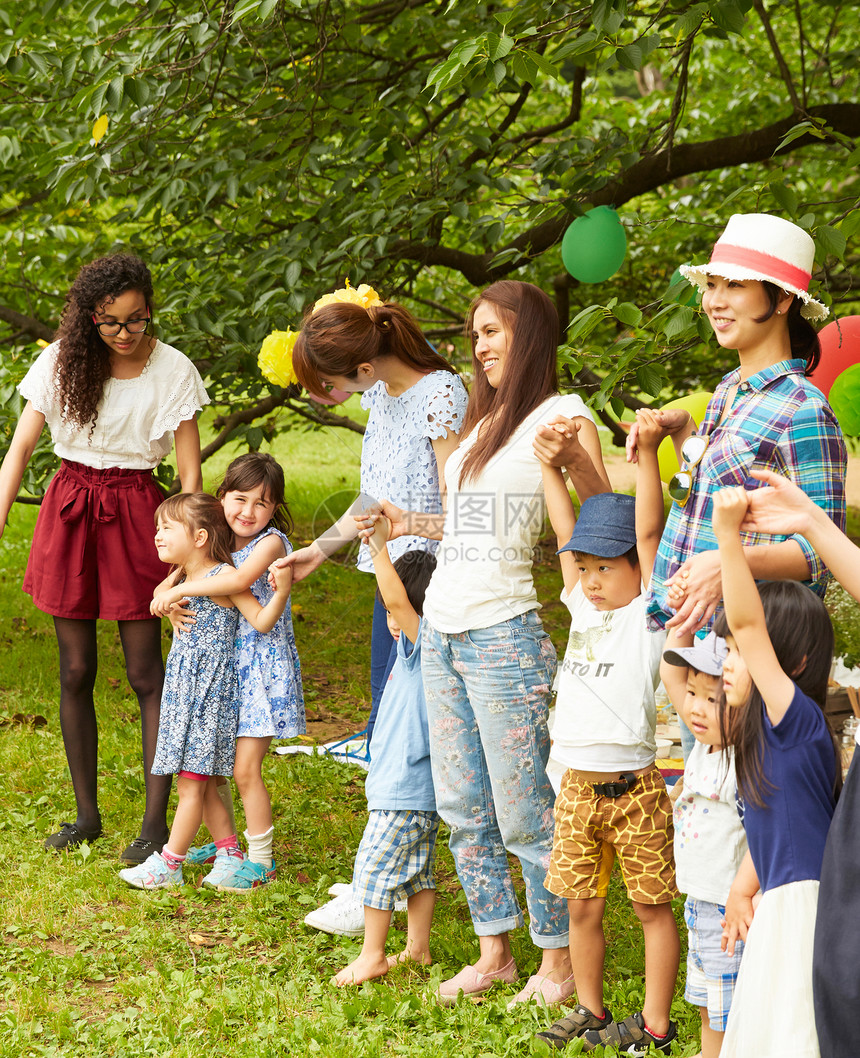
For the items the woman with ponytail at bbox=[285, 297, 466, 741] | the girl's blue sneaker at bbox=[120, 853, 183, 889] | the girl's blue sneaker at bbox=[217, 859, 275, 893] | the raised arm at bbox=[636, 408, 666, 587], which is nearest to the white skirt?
the raised arm at bbox=[636, 408, 666, 587]

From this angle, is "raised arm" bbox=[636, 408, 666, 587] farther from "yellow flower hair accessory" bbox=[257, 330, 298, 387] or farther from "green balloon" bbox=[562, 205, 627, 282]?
"green balloon" bbox=[562, 205, 627, 282]

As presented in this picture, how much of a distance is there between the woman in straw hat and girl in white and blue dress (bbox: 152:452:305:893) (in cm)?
133

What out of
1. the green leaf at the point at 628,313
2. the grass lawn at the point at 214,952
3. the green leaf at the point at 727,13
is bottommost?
the grass lawn at the point at 214,952

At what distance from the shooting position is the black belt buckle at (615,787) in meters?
2.16

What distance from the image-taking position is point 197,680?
3043 millimetres

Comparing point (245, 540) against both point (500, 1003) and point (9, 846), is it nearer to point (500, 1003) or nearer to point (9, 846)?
point (9, 846)

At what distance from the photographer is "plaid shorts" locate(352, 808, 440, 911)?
8.27 ft

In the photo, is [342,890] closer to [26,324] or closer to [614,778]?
[614,778]

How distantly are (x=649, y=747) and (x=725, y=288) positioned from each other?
90 cm

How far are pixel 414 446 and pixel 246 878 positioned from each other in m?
1.32

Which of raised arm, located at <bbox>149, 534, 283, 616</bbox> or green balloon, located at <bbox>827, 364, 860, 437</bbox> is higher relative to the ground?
green balloon, located at <bbox>827, 364, 860, 437</bbox>

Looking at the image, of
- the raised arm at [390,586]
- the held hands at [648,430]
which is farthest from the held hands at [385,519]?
the held hands at [648,430]

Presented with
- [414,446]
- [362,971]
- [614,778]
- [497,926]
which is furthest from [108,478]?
[614,778]

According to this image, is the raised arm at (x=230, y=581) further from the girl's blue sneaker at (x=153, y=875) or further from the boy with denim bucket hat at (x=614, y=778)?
the boy with denim bucket hat at (x=614, y=778)
